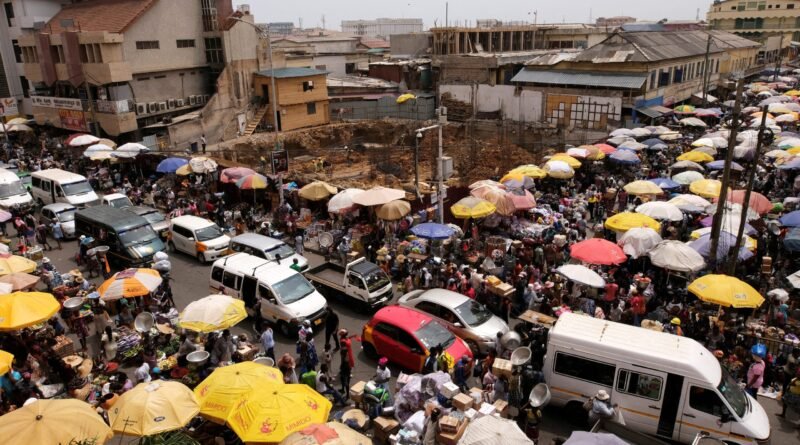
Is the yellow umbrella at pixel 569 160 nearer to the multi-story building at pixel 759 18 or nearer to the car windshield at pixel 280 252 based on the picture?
the car windshield at pixel 280 252

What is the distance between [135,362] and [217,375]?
517 centimetres

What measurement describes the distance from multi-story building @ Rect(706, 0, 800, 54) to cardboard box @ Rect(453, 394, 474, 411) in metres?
94.5

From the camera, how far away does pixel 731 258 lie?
1521cm

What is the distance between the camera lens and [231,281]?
15.9 m

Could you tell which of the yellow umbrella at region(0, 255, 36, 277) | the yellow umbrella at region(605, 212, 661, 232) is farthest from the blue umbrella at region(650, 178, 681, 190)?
the yellow umbrella at region(0, 255, 36, 277)

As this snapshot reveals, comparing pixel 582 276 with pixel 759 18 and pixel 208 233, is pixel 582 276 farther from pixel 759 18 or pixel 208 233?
pixel 759 18

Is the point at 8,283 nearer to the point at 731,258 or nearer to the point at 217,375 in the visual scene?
the point at 217,375

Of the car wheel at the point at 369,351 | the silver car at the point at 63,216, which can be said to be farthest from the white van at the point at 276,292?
the silver car at the point at 63,216

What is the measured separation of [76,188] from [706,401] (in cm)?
2520

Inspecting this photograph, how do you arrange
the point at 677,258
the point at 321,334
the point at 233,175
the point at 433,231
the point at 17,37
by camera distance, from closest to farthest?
the point at 321,334, the point at 677,258, the point at 433,231, the point at 233,175, the point at 17,37

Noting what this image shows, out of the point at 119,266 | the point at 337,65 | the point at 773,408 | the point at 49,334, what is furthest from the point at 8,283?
the point at 337,65

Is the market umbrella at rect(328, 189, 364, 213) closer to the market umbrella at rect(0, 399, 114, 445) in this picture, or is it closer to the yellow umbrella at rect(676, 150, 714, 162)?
the market umbrella at rect(0, 399, 114, 445)

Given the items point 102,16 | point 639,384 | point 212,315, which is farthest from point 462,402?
point 102,16

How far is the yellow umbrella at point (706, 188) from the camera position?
20531 millimetres
